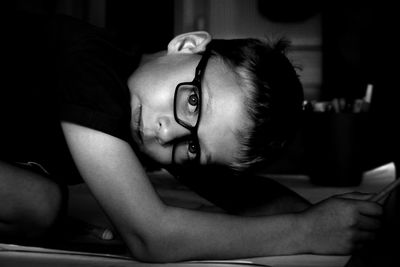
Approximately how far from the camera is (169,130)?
643 mm

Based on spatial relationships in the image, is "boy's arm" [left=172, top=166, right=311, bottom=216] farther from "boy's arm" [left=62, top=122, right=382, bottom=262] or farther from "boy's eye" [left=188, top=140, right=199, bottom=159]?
"boy's arm" [left=62, top=122, right=382, bottom=262]

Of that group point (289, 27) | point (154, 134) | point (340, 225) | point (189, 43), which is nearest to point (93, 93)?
point (154, 134)

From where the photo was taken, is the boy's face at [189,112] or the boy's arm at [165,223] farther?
the boy's face at [189,112]

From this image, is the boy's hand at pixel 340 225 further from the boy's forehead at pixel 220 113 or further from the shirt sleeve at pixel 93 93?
the shirt sleeve at pixel 93 93

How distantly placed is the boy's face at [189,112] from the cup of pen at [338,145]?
53 centimetres

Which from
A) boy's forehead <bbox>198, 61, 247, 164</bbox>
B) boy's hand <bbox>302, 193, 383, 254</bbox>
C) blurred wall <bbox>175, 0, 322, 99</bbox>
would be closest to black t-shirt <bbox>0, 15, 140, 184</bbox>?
boy's forehead <bbox>198, 61, 247, 164</bbox>

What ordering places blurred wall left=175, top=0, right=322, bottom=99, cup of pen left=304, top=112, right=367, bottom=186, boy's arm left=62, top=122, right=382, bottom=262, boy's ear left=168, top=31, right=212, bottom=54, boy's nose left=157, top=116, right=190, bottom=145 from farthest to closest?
blurred wall left=175, top=0, right=322, bottom=99, cup of pen left=304, top=112, right=367, bottom=186, boy's ear left=168, top=31, right=212, bottom=54, boy's nose left=157, top=116, right=190, bottom=145, boy's arm left=62, top=122, right=382, bottom=262

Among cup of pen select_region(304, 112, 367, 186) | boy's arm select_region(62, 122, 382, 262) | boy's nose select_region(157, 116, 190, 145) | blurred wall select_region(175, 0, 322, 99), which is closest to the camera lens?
boy's arm select_region(62, 122, 382, 262)

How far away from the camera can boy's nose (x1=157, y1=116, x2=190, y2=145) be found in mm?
637

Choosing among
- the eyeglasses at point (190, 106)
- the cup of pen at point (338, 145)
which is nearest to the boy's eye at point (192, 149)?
the eyeglasses at point (190, 106)

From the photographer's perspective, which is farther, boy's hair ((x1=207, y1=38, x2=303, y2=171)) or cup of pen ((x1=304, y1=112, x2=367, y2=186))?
cup of pen ((x1=304, y1=112, x2=367, y2=186))

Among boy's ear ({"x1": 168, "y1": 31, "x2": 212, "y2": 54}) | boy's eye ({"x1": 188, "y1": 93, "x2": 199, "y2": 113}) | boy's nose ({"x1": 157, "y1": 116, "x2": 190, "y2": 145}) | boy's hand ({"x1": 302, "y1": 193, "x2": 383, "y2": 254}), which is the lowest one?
boy's hand ({"x1": 302, "y1": 193, "x2": 383, "y2": 254})

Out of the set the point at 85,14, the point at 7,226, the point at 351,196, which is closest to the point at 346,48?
the point at 85,14

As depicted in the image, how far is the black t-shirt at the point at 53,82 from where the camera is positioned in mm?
599
